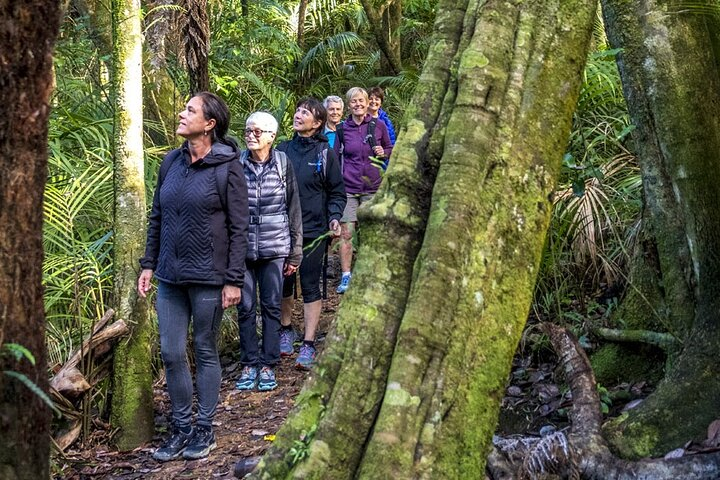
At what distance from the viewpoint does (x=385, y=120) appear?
9328 millimetres

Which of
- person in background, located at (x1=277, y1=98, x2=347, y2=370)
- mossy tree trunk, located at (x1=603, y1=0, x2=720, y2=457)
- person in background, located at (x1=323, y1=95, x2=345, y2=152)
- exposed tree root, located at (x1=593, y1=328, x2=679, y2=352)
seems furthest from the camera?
person in background, located at (x1=323, y1=95, x2=345, y2=152)

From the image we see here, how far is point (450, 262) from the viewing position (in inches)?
120

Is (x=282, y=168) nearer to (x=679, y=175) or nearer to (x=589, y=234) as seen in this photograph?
(x=589, y=234)

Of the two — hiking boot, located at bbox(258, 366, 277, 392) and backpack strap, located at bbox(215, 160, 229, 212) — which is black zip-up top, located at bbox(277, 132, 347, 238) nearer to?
hiking boot, located at bbox(258, 366, 277, 392)

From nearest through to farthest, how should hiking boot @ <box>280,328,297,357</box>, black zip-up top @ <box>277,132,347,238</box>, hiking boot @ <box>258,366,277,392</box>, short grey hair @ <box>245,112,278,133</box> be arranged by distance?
short grey hair @ <box>245,112,278,133</box>
hiking boot @ <box>258,366,277,392</box>
black zip-up top @ <box>277,132,347,238</box>
hiking boot @ <box>280,328,297,357</box>

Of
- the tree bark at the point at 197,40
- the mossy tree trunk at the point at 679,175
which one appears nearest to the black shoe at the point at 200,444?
the mossy tree trunk at the point at 679,175

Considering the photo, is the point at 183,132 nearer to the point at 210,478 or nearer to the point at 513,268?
the point at 210,478

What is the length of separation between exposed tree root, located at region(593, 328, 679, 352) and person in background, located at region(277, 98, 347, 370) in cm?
255

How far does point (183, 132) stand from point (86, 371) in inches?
68.4

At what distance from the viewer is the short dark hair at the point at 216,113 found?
524 centimetres

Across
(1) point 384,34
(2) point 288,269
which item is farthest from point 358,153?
(1) point 384,34

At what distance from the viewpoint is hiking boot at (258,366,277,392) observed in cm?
662

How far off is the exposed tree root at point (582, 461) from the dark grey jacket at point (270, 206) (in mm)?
2919


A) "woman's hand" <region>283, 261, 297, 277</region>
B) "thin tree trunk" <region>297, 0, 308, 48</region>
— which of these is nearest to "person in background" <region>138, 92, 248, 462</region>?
"woman's hand" <region>283, 261, 297, 277</region>
